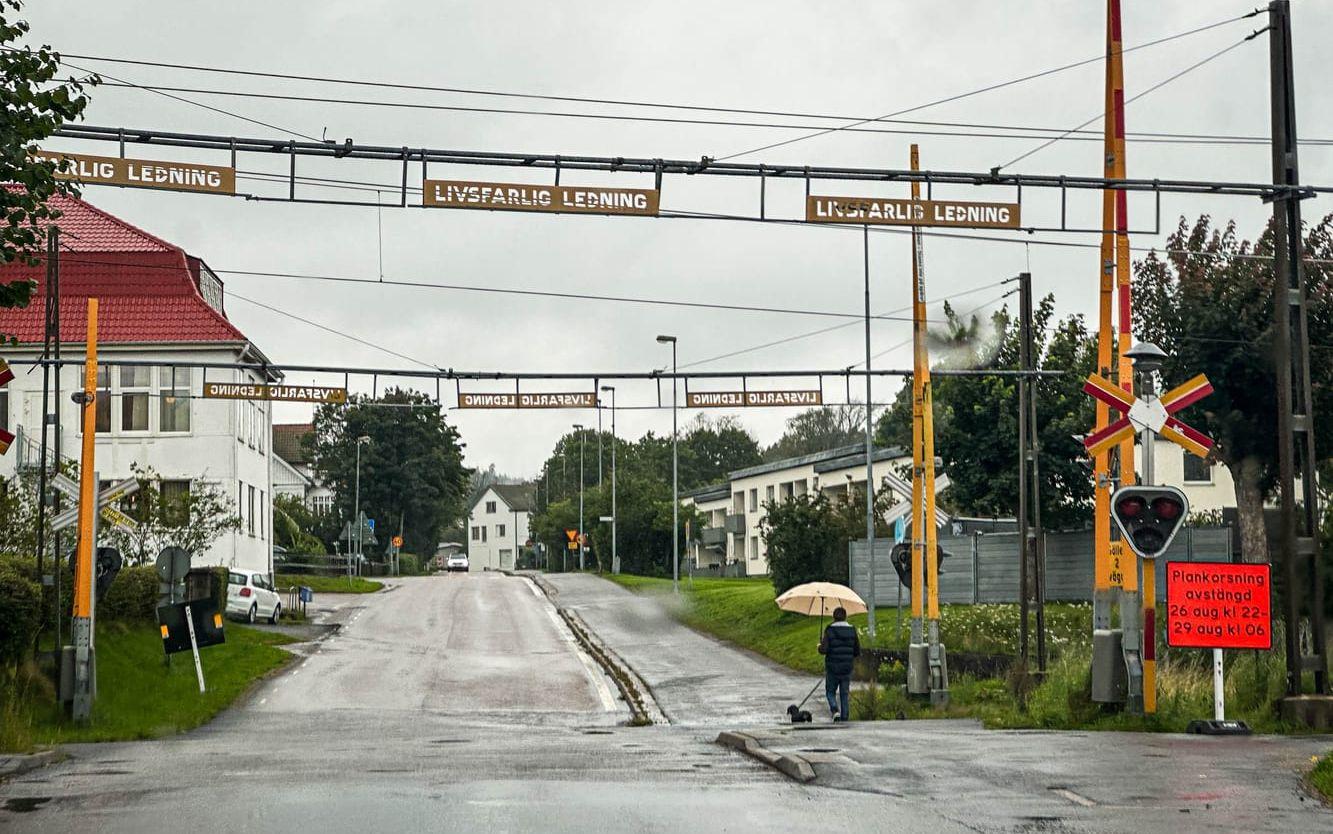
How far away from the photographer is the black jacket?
25625 mm

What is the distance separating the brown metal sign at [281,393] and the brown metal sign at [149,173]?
37.1 feet

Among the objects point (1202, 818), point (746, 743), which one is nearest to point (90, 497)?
point (746, 743)

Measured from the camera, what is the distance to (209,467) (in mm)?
51250

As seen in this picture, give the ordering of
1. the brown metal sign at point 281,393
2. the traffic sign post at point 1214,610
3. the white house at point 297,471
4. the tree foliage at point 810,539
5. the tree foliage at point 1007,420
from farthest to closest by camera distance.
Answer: the white house at point 297,471 < the tree foliage at point 810,539 < the tree foliage at point 1007,420 < the brown metal sign at point 281,393 < the traffic sign post at point 1214,610

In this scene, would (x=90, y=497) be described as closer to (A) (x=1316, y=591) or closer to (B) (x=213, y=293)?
(A) (x=1316, y=591)

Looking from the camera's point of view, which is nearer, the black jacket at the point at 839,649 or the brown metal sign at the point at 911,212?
the brown metal sign at the point at 911,212

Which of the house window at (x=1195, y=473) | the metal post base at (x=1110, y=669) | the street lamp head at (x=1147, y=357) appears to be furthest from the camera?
the house window at (x=1195, y=473)

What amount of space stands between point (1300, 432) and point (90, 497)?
56.8 feet

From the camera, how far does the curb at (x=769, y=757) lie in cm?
1294

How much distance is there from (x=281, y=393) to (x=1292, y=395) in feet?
57.5

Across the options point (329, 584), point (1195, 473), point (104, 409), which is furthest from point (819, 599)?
point (329, 584)

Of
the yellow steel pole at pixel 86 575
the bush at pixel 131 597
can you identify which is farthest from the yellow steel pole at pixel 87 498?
the bush at pixel 131 597

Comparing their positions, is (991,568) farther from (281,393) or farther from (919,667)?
(281,393)

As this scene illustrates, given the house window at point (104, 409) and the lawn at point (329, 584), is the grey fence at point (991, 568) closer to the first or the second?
the house window at point (104, 409)
